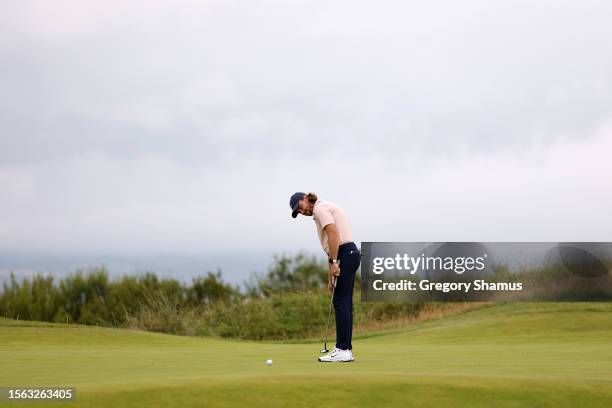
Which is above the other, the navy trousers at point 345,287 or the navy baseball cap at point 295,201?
the navy baseball cap at point 295,201

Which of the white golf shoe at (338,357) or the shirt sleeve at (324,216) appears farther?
the white golf shoe at (338,357)

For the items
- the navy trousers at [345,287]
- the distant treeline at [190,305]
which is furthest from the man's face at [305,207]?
the distant treeline at [190,305]

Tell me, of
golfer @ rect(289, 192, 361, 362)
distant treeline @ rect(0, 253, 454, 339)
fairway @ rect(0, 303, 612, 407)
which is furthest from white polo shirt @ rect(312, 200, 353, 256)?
distant treeline @ rect(0, 253, 454, 339)

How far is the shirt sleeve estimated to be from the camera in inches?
480

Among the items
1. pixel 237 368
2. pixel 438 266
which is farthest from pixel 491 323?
pixel 237 368

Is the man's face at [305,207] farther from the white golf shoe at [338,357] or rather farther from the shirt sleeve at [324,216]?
the white golf shoe at [338,357]

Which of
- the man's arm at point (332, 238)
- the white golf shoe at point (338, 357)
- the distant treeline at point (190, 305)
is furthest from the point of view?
the distant treeline at point (190, 305)

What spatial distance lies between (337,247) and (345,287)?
599 mm

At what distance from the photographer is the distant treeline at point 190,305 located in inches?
1502

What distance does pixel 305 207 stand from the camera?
40.8 feet

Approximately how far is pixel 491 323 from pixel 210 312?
16997 millimetres

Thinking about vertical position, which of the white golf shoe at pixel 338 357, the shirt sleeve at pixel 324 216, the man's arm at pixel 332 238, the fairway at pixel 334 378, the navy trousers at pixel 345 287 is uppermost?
the shirt sleeve at pixel 324 216

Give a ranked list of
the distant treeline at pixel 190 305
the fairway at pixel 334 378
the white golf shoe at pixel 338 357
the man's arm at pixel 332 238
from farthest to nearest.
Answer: the distant treeline at pixel 190 305
the white golf shoe at pixel 338 357
the man's arm at pixel 332 238
the fairway at pixel 334 378

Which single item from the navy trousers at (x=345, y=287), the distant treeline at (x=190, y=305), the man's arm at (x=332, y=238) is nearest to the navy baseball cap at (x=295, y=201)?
the man's arm at (x=332, y=238)
